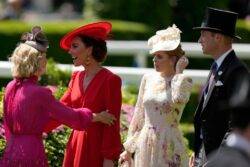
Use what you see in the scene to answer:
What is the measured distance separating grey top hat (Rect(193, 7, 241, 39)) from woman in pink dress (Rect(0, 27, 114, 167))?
2.83 feet

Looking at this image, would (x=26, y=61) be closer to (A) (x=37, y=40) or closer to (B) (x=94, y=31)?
(A) (x=37, y=40)

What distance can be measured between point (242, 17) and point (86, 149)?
16.7m

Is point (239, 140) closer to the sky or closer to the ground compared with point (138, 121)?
closer to the sky

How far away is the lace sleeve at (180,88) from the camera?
7.26m

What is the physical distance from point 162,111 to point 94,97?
0.48 m

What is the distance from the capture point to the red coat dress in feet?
23.5

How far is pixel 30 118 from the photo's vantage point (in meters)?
6.93

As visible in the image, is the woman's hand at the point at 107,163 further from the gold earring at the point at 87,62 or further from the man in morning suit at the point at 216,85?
the gold earring at the point at 87,62

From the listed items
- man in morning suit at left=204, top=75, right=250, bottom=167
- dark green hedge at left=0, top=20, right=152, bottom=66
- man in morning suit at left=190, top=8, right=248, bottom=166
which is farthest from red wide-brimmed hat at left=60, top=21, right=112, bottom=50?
dark green hedge at left=0, top=20, right=152, bottom=66

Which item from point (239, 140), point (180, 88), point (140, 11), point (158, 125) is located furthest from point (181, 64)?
point (140, 11)

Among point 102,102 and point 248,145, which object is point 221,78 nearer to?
point 102,102

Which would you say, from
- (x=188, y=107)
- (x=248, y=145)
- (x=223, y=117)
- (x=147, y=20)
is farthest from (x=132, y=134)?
(x=147, y=20)

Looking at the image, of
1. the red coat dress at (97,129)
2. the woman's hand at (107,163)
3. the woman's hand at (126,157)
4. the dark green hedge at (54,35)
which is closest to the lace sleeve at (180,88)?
the red coat dress at (97,129)

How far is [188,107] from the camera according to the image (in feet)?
44.6
